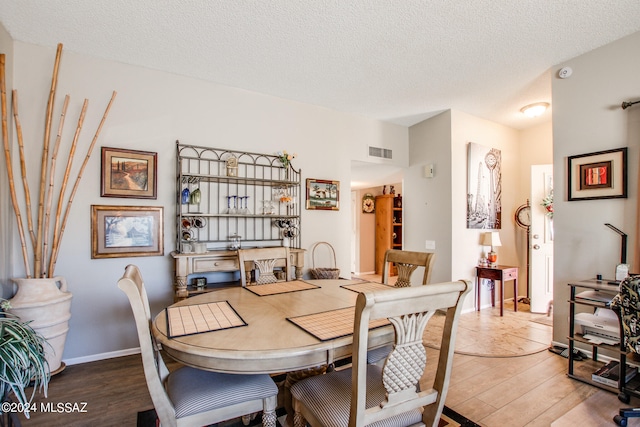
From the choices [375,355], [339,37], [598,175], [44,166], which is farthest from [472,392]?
[44,166]

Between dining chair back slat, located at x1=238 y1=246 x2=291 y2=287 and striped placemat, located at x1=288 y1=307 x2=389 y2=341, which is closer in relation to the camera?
striped placemat, located at x1=288 y1=307 x2=389 y2=341

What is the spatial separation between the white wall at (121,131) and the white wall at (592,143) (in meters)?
2.79

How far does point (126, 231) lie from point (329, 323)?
2.37 metres

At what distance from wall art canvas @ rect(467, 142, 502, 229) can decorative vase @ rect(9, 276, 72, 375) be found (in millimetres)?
4523

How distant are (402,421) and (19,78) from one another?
12.0 feet

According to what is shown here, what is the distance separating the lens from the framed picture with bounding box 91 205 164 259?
2777 millimetres

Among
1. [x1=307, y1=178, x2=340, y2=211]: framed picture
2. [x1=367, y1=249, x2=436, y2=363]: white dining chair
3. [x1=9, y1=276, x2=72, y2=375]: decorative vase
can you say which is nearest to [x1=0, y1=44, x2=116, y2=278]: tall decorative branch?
[x1=9, y1=276, x2=72, y2=375]: decorative vase

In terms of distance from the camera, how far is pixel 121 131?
289cm

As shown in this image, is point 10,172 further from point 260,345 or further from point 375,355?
point 375,355

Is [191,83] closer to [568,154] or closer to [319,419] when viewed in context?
[319,419]

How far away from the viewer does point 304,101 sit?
12.7ft

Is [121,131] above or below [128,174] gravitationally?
above

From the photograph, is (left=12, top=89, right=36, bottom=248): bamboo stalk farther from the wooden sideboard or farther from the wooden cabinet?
the wooden cabinet

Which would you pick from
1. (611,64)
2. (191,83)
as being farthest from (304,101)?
(611,64)
